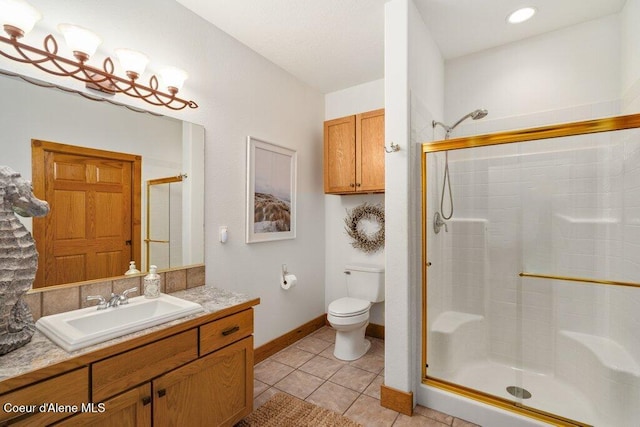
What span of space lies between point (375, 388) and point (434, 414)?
0.42 m

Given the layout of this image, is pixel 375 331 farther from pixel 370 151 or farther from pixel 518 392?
pixel 370 151

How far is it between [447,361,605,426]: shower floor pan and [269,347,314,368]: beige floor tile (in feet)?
3.86

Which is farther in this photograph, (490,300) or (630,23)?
(490,300)

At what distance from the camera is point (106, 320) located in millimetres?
1428

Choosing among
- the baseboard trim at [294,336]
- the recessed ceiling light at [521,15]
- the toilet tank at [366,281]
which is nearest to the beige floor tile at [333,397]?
the baseboard trim at [294,336]

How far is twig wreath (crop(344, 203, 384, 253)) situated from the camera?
296cm

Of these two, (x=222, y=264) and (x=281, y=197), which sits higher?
(x=281, y=197)

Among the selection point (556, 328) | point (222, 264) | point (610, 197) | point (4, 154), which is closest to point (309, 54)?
point (222, 264)

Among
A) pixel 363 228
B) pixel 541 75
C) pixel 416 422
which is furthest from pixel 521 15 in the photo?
pixel 416 422

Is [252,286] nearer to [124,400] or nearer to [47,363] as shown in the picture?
[124,400]

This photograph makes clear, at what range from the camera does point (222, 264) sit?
2.21m

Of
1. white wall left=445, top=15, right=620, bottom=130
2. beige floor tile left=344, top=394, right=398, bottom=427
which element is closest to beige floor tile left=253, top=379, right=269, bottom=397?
beige floor tile left=344, top=394, right=398, bottom=427

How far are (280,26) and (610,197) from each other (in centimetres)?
241

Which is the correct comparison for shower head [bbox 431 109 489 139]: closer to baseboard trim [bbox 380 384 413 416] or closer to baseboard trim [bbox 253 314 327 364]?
baseboard trim [bbox 380 384 413 416]
